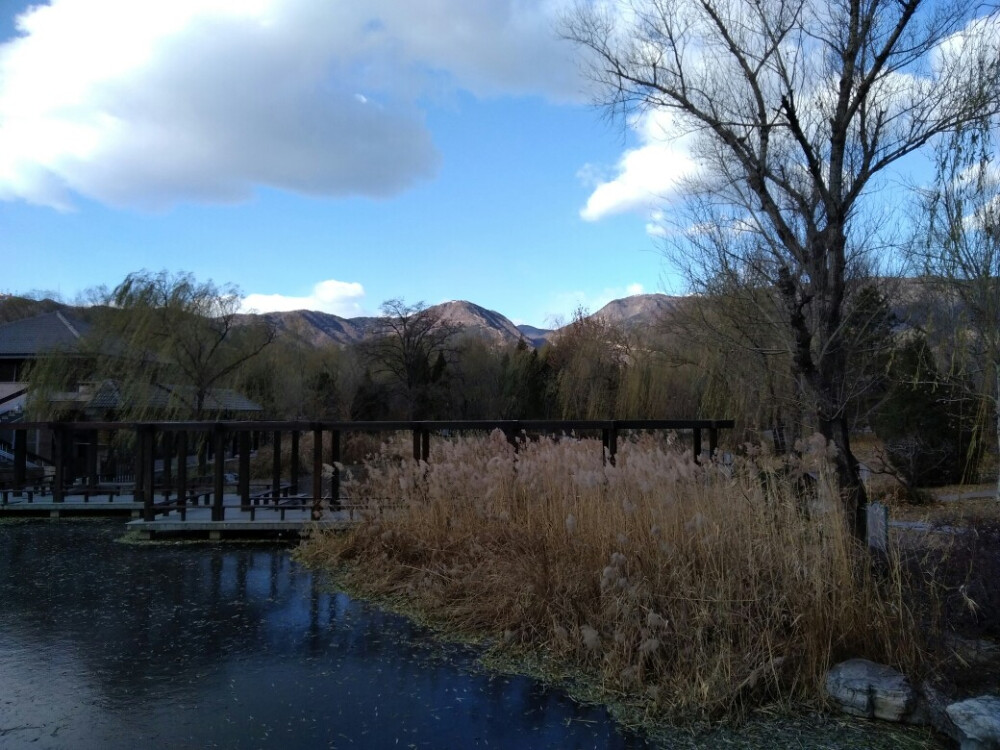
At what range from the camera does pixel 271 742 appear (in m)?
3.76

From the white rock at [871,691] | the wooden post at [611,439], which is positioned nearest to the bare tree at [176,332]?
the wooden post at [611,439]

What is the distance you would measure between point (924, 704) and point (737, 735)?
3.13 ft

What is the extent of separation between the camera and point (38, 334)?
25344 mm

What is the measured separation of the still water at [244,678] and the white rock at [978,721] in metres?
1.48

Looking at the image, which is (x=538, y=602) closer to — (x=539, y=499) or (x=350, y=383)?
(x=539, y=499)

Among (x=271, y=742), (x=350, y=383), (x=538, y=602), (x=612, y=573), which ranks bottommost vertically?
(x=271, y=742)

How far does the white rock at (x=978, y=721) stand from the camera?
3.30m

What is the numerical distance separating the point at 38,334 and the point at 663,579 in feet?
86.3

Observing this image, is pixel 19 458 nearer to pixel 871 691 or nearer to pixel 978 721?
pixel 871 691

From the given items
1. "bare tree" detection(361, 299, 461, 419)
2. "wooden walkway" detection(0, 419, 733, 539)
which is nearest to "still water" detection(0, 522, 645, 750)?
"wooden walkway" detection(0, 419, 733, 539)

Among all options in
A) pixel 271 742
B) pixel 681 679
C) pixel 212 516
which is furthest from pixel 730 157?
pixel 212 516

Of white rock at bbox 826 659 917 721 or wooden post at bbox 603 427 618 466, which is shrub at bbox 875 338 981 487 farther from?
white rock at bbox 826 659 917 721

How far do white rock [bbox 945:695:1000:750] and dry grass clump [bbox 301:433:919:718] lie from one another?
0.49 m

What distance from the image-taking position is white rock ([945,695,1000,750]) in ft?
10.8
